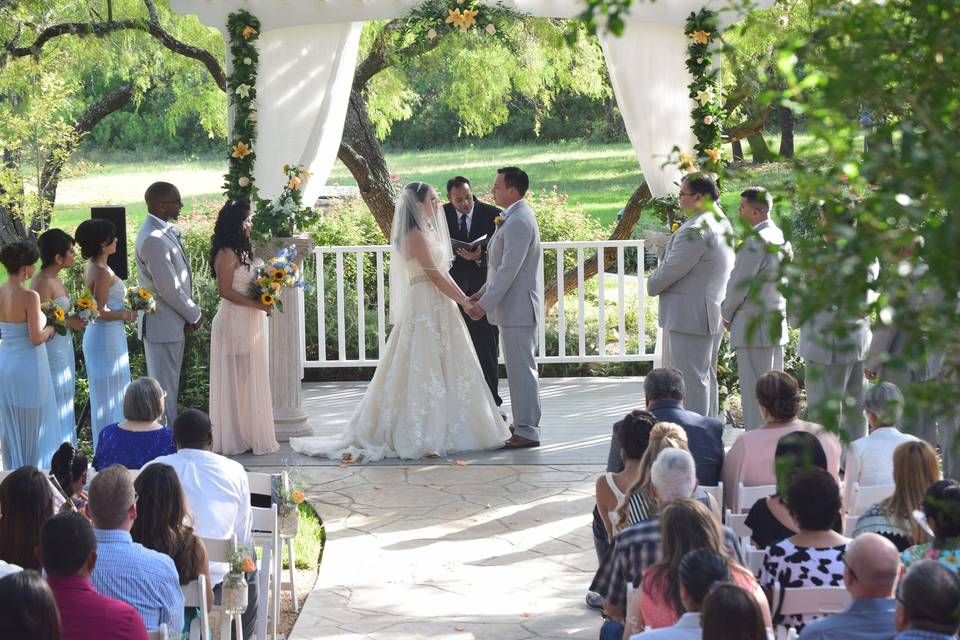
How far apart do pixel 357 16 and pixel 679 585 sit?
5.60 m

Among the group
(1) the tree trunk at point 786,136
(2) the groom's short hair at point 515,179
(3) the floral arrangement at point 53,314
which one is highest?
(1) the tree trunk at point 786,136

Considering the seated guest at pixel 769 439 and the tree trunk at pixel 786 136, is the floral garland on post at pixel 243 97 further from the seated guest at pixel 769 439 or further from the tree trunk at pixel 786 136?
the tree trunk at pixel 786 136

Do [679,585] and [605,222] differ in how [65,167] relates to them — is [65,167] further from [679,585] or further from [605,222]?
[605,222]

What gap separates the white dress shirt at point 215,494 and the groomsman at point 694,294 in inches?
134

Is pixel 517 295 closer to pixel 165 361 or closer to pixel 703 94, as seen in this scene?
pixel 703 94

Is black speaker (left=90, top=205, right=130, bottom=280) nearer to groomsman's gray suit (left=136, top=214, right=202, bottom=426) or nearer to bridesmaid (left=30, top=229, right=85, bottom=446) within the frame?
groomsman's gray suit (left=136, top=214, right=202, bottom=426)

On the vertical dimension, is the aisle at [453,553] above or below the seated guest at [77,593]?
below

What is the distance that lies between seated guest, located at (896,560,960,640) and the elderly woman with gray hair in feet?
11.0

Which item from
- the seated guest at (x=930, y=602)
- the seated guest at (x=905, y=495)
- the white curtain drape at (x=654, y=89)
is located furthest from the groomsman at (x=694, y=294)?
the seated guest at (x=930, y=602)

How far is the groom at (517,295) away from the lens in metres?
7.89

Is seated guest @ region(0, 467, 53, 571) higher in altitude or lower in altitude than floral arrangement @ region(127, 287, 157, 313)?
lower

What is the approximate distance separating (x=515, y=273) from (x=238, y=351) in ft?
6.00

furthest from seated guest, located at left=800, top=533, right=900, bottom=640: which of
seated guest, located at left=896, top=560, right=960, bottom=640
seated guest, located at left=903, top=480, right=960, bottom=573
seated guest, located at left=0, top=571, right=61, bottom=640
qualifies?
seated guest, located at left=0, top=571, right=61, bottom=640

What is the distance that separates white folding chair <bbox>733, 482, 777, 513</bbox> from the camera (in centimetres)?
488
